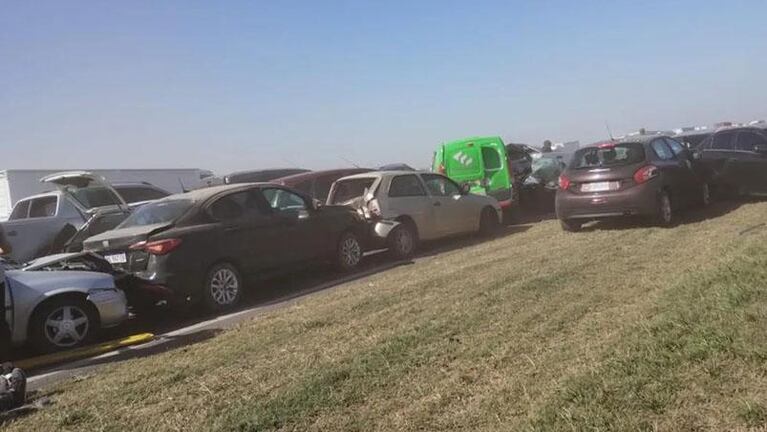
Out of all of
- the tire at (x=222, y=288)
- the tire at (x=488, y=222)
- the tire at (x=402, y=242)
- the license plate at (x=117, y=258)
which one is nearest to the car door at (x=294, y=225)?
the tire at (x=222, y=288)

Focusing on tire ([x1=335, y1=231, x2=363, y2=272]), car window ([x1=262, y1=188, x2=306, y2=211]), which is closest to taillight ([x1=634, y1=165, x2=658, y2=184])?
tire ([x1=335, y1=231, x2=363, y2=272])

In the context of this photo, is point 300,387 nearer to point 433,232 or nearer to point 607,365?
point 607,365

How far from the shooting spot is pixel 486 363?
193 inches

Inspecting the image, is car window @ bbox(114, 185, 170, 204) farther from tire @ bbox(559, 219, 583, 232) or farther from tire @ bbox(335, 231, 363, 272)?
tire @ bbox(559, 219, 583, 232)

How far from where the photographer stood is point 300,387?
4.75m

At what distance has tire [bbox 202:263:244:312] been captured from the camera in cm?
866

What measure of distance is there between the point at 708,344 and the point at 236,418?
120 inches

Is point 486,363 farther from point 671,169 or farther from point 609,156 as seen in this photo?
point 671,169

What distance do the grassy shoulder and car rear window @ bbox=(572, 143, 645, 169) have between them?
3.97m

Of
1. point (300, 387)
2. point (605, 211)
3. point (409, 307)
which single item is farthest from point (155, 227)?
point (605, 211)

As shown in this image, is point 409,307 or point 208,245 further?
point 208,245

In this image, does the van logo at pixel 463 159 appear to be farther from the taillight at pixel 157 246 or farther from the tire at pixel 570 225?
the taillight at pixel 157 246

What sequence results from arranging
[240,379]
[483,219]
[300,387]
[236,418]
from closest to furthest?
1. [236,418]
2. [300,387]
3. [240,379]
4. [483,219]

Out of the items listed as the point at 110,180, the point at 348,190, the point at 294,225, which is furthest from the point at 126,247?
the point at 110,180
